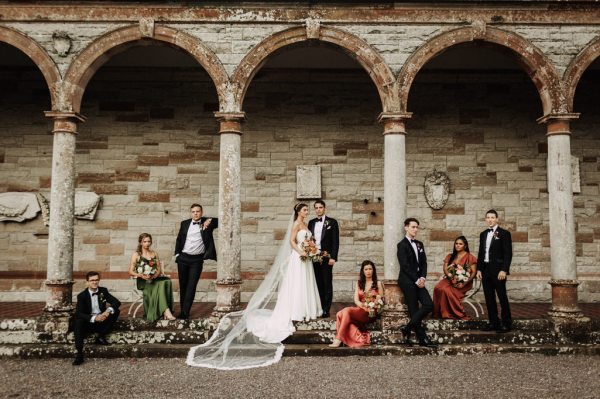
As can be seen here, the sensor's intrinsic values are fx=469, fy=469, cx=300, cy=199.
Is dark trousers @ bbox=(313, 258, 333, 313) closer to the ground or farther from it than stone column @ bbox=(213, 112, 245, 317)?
closer to the ground

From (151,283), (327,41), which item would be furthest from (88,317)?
(327,41)

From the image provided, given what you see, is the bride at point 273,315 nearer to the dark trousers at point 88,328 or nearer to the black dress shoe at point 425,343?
the dark trousers at point 88,328

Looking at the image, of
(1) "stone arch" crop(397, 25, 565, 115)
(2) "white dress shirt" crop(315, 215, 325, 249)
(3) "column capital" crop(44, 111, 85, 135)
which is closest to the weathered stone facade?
(1) "stone arch" crop(397, 25, 565, 115)

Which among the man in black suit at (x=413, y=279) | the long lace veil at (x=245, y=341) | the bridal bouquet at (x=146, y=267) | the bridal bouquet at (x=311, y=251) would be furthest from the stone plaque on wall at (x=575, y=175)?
the bridal bouquet at (x=146, y=267)

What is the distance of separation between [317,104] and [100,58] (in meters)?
4.35

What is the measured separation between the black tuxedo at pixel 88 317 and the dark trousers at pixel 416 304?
417 cm

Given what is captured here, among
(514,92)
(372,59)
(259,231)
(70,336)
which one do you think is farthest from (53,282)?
(514,92)

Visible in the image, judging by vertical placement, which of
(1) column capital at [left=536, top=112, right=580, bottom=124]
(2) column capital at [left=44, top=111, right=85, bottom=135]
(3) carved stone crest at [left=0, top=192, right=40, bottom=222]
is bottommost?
(3) carved stone crest at [left=0, top=192, right=40, bottom=222]

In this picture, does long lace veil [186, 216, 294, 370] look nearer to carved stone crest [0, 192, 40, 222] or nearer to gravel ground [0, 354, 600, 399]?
gravel ground [0, 354, 600, 399]

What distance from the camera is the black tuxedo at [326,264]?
730 cm

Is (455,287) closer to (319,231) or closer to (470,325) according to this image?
(470,325)

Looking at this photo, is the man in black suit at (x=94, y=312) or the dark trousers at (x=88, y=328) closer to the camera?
the dark trousers at (x=88, y=328)

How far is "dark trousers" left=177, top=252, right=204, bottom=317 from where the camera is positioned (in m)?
7.18

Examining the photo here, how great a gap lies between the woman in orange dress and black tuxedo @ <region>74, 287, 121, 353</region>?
10.5ft
